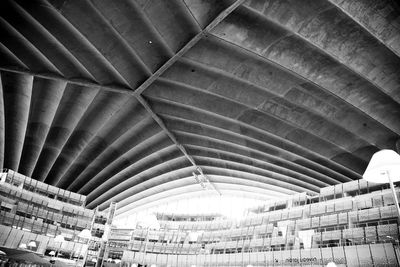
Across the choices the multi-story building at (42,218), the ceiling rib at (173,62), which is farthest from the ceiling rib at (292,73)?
the multi-story building at (42,218)

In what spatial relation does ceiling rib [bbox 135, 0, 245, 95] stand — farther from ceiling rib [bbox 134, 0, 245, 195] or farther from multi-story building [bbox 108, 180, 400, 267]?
multi-story building [bbox 108, 180, 400, 267]

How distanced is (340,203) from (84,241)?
3042 cm

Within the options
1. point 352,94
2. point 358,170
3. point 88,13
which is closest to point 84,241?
point 88,13

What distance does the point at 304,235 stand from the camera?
22.9m

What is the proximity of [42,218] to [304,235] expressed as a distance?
2953 centimetres

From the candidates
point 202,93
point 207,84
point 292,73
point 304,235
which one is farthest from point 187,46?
point 304,235

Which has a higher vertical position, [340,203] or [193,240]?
[340,203]

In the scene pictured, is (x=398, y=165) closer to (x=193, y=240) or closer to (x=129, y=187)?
(x=193, y=240)

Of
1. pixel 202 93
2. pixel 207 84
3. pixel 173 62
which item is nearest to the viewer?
pixel 173 62

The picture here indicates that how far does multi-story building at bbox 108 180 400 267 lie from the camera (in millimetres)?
17797

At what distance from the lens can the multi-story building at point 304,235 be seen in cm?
1780

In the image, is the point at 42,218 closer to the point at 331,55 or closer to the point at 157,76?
the point at 157,76

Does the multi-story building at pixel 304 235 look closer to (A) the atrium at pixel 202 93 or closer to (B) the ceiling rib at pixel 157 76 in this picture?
(A) the atrium at pixel 202 93

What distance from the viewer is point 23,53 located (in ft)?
70.4
